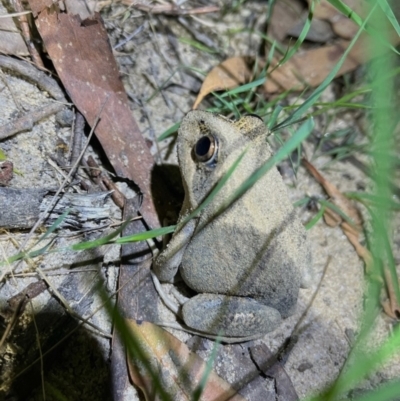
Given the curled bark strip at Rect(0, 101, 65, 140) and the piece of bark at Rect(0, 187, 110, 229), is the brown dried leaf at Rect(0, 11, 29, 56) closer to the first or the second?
the curled bark strip at Rect(0, 101, 65, 140)

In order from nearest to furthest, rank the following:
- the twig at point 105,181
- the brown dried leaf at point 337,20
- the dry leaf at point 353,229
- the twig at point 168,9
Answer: the twig at point 105,181
the dry leaf at point 353,229
the twig at point 168,9
the brown dried leaf at point 337,20

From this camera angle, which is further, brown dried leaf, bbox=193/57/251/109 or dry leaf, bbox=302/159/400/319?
brown dried leaf, bbox=193/57/251/109

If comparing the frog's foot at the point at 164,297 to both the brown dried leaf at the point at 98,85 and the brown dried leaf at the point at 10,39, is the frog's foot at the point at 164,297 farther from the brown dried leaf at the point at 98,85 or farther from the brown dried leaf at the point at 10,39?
the brown dried leaf at the point at 10,39

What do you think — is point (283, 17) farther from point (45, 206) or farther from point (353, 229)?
point (45, 206)

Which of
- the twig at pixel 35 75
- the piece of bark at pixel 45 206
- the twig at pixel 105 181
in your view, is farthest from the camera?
the twig at pixel 105 181

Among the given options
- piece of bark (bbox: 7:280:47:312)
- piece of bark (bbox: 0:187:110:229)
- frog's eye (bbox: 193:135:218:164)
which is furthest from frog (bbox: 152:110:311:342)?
piece of bark (bbox: 7:280:47:312)

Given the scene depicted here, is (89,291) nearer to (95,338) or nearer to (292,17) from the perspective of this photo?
(95,338)

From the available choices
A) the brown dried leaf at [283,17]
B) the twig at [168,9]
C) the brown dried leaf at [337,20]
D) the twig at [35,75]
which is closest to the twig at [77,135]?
the twig at [35,75]

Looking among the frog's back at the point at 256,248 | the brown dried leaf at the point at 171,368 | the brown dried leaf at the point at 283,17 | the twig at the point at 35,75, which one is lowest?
the brown dried leaf at the point at 171,368
